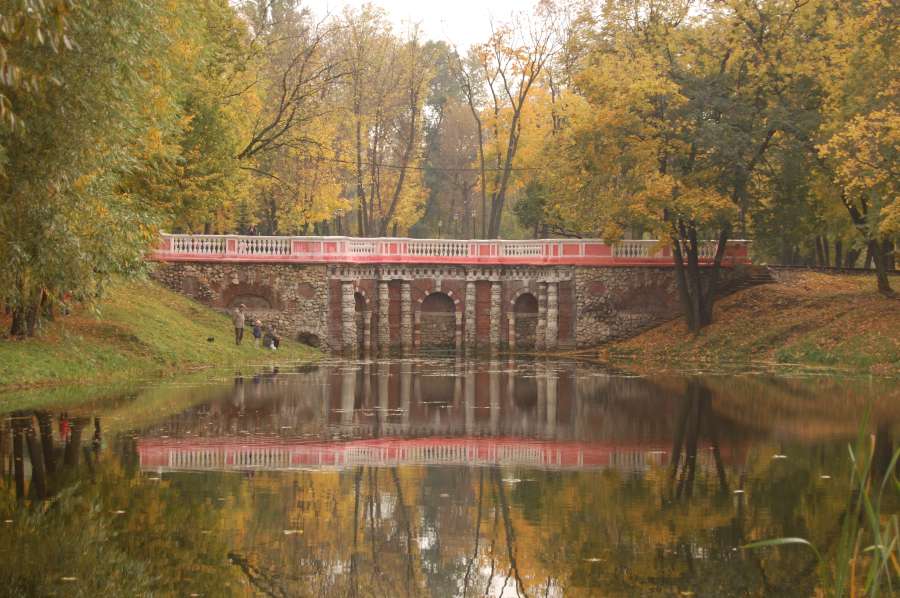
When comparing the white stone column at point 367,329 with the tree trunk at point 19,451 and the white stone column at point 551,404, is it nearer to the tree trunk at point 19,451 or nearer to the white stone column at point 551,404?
the white stone column at point 551,404

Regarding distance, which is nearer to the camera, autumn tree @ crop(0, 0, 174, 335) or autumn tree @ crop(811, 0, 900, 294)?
autumn tree @ crop(0, 0, 174, 335)

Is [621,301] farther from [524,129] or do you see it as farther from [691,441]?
[691,441]

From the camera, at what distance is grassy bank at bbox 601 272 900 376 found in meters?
37.6

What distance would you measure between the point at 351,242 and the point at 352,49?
1327 cm

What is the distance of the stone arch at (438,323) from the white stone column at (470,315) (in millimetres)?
1408

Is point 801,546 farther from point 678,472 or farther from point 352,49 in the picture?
point 352,49

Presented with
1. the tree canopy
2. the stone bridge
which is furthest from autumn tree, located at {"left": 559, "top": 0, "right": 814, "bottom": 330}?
the stone bridge

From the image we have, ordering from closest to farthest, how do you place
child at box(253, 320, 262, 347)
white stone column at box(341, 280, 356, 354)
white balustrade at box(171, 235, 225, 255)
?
child at box(253, 320, 262, 347) → white balustrade at box(171, 235, 225, 255) → white stone column at box(341, 280, 356, 354)

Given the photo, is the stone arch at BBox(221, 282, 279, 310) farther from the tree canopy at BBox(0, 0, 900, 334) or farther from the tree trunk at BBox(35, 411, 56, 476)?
the tree trunk at BBox(35, 411, 56, 476)

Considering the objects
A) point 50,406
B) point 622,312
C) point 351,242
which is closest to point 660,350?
point 622,312

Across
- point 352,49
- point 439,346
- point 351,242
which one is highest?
point 352,49

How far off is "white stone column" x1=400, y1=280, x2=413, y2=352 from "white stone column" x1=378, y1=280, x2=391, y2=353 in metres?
0.61

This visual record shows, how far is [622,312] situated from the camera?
53.1m

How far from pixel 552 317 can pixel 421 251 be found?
6.61 metres
